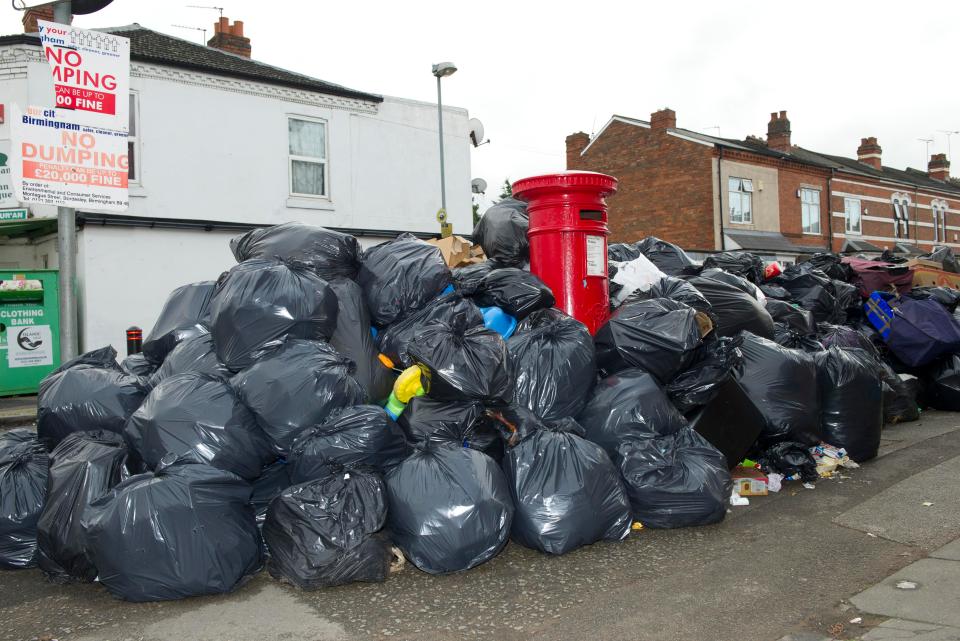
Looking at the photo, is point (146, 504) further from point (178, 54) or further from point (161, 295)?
point (178, 54)

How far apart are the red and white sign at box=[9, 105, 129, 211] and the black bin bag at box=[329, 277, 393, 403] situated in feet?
7.53

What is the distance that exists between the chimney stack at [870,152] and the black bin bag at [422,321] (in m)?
34.0

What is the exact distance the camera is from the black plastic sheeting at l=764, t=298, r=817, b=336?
19.1ft

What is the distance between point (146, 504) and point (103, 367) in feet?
5.27

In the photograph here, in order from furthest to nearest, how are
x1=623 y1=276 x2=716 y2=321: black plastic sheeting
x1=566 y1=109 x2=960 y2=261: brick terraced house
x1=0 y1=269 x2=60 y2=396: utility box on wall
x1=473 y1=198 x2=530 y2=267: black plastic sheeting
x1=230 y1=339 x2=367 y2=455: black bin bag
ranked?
x1=566 y1=109 x2=960 y2=261: brick terraced house, x1=0 y1=269 x2=60 y2=396: utility box on wall, x1=473 y1=198 x2=530 y2=267: black plastic sheeting, x1=623 y1=276 x2=716 y2=321: black plastic sheeting, x1=230 y1=339 x2=367 y2=455: black bin bag

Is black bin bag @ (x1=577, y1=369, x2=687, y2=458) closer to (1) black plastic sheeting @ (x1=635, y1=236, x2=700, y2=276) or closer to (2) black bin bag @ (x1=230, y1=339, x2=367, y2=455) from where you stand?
(2) black bin bag @ (x1=230, y1=339, x2=367, y2=455)

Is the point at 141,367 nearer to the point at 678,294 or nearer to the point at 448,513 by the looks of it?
the point at 448,513

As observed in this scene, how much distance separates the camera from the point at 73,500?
3.29 metres

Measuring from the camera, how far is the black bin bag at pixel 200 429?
3338 mm

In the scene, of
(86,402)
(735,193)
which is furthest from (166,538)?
(735,193)

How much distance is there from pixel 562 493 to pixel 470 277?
1.78 m

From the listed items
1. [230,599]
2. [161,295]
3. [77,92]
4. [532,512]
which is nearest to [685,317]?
[532,512]

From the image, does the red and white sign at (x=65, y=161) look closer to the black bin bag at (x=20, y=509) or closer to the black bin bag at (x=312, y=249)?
the black bin bag at (x=312, y=249)

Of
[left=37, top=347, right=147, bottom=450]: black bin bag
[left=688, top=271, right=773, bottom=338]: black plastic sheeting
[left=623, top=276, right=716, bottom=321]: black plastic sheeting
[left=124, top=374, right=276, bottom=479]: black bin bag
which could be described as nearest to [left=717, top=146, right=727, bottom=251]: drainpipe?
[left=688, top=271, right=773, bottom=338]: black plastic sheeting
